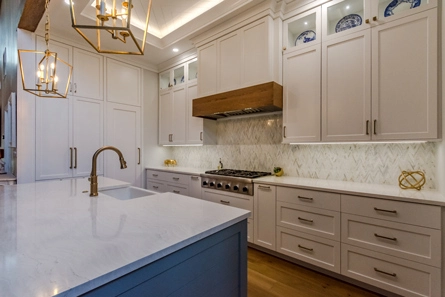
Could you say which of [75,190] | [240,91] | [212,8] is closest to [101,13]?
[75,190]

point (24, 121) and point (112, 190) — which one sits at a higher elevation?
point (24, 121)

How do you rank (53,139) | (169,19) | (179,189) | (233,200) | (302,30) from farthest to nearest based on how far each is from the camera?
(179,189) < (169,19) < (53,139) < (233,200) < (302,30)

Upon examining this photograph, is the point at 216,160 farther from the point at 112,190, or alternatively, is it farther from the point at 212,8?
the point at 212,8

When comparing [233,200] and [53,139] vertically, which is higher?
[53,139]

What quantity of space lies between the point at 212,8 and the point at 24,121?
9.22ft

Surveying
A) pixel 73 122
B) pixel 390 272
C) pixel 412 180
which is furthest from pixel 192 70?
pixel 390 272

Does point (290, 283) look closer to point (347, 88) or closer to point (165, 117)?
point (347, 88)

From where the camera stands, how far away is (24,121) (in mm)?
2732

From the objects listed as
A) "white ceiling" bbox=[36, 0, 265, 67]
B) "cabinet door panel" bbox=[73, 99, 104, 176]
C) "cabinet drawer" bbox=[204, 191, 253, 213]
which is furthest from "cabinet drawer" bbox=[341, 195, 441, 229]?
"cabinet door panel" bbox=[73, 99, 104, 176]

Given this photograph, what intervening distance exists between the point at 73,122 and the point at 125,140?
829 millimetres

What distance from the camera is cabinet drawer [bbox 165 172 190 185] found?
333 centimetres

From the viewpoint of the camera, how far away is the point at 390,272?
5.65 ft

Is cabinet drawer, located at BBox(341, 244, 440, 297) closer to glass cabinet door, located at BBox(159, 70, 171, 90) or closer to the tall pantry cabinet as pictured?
the tall pantry cabinet

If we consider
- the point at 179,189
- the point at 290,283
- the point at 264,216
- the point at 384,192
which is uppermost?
the point at 384,192
